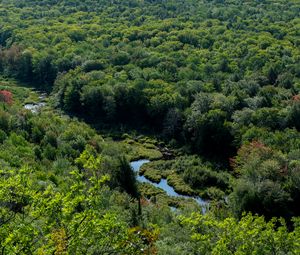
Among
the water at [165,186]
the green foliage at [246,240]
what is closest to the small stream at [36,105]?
the water at [165,186]

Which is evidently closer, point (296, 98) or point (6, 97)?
point (296, 98)

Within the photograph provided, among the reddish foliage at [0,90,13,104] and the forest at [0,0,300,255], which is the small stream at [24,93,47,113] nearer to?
the forest at [0,0,300,255]

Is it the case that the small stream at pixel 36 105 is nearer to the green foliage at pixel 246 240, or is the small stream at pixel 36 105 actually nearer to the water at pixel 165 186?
the water at pixel 165 186

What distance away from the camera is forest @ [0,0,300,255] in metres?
22.5

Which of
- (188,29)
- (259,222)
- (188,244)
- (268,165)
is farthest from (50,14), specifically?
(259,222)

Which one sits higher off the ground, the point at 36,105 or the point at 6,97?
the point at 6,97

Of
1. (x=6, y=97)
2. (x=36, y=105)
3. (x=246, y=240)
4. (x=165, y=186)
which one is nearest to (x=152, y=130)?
(x=165, y=186)

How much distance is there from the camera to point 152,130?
327 ft

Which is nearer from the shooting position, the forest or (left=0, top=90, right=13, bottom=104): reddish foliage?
the forest

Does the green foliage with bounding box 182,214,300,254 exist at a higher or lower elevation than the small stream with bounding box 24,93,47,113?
higher

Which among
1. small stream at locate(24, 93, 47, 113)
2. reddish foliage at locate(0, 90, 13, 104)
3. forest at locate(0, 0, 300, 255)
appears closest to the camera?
forest at locate(0, 0, 300, 255)

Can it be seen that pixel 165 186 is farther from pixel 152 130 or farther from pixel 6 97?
pixel 6 97

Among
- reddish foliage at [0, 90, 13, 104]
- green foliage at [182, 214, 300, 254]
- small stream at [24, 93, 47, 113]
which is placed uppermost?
green foliage at [182, 214, 300, 254]

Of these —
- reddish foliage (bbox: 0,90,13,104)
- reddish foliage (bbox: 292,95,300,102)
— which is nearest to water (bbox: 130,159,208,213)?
reddish foliage (bbox: 292,95,300,102)
